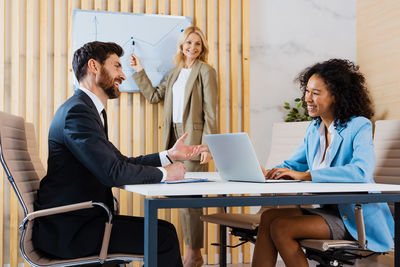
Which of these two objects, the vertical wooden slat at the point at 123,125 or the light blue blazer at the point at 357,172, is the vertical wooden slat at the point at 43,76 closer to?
the vertical wooden slat at the point at 123,125

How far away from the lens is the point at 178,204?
5.69ft

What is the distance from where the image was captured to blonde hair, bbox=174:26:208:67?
4.25 meters

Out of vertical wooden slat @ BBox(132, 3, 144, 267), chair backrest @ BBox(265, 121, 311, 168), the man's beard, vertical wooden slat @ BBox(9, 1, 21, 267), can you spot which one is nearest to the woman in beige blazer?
vertical wooden slat @ BBox(132, 3, 144, 267)

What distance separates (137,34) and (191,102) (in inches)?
29.7

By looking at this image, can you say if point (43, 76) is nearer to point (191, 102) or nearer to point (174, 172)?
point (191, 102)

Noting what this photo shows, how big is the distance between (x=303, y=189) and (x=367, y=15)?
337 cm

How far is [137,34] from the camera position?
4.39 meters

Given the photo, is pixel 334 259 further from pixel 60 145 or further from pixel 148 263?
pixel 60 145

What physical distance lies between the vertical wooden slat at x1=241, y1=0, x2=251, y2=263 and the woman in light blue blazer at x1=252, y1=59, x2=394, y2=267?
177 centimetres

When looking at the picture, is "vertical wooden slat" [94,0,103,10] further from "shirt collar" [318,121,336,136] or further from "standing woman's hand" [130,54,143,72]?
"shirt collar" [318,121,336,136]

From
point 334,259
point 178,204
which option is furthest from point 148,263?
point 334,259

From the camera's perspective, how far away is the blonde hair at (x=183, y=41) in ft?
14.0

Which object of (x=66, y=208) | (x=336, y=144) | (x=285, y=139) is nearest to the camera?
(x=66, y=208)

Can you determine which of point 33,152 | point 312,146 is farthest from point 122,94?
point 312,146
